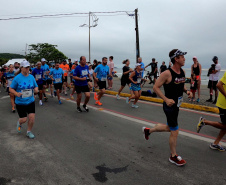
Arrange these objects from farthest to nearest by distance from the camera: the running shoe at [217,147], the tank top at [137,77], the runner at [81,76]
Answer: the tank top at [137,77], the runner at [81,76], the running shoe at [217,147]

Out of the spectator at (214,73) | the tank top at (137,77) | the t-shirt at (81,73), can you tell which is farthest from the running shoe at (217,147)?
the spectator at (214,73)

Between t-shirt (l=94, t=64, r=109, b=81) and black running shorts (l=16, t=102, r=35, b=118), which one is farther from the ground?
t-shirt (l=94, t=64, r=109, b=81)

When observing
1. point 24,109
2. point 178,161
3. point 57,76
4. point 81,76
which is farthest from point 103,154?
point 57,76

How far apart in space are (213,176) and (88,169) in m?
1.94

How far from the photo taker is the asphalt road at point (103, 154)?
9.80ft

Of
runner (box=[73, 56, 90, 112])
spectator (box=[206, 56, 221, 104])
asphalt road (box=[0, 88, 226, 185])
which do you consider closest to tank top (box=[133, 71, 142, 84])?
runner (box=[73, 56, 90, 112])

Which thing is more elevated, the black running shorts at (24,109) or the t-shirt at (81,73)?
the t-shirt at (81,73)

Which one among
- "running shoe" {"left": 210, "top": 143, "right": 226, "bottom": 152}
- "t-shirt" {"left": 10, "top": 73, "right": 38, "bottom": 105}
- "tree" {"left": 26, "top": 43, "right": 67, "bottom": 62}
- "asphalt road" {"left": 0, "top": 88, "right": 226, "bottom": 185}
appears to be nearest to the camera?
"asphalt road" {"left": 0, "top": 88, "right": 226, "bottom": 185}

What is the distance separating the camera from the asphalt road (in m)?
2.99

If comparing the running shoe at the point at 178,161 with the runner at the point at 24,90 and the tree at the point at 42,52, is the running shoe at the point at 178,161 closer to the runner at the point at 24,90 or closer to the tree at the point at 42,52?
the runner at the point at 24,90

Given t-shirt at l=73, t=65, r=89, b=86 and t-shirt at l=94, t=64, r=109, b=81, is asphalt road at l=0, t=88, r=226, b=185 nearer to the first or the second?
t-shirt at l=73, t=65, r=89, b=86

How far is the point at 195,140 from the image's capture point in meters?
4.48

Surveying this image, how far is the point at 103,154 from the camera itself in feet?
12.4

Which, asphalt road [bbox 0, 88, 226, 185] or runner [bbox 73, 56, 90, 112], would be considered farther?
runner [bbox 73, 56, 90, 112]
